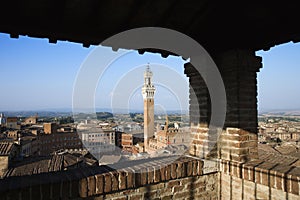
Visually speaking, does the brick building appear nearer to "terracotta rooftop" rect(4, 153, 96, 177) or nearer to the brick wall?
"terracotta rooftop" rect(4, 153, 96, 177)

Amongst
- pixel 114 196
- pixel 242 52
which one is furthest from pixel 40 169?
pixel 242 52

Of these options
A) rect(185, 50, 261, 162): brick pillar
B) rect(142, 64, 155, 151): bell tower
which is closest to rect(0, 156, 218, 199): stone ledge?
rect(185, 50, 261, 162): brick pillar

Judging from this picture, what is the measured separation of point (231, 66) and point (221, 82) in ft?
0.80

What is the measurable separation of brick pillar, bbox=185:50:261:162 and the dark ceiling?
1.20 feet

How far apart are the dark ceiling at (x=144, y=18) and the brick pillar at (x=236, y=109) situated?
0.37 meters

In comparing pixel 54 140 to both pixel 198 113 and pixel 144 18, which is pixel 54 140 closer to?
pixel 198 113

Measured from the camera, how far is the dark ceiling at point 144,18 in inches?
74.3

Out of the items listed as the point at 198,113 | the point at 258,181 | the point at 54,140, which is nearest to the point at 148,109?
the point at 54,140

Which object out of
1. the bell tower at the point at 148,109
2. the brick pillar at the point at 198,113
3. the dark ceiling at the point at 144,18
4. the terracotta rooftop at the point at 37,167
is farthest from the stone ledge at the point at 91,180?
the bell tower at the point at 148,109

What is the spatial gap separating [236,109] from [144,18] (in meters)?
1.65

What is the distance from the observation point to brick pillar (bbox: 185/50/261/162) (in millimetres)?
2812

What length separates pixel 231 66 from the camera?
288cm

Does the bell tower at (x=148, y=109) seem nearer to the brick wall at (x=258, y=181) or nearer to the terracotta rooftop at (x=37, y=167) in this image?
the terracotta rooftop at (x=37, y=167)

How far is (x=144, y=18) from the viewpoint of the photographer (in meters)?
2.15
